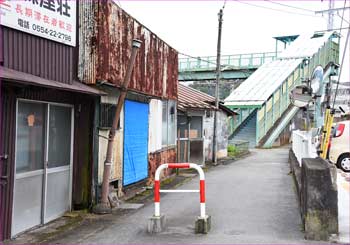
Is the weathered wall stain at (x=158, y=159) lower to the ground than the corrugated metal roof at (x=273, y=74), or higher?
lower

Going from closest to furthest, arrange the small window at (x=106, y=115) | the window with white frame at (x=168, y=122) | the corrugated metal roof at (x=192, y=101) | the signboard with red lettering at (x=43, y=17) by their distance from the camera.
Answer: the signboard with red lettering at (x=43, y=17) < the small window at (x=106, y=115) < the window with white frame at (x=168, y=122) < the corrugated metal roof at (x=192, y=101)

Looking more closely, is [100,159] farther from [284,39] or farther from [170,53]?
[284,39]

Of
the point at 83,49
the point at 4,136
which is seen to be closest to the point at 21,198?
the point at 4,136

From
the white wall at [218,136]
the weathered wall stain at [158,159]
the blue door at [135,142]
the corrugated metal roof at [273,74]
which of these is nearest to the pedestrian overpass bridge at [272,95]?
the corrugated metal roof at [273,74]

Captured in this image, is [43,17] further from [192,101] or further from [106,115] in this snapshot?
[192,101]

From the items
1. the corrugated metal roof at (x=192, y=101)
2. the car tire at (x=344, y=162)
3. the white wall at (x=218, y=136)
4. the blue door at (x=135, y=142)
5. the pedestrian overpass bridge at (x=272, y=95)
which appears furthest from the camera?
the pedestrian overpass bridge at (x=272, y=95)

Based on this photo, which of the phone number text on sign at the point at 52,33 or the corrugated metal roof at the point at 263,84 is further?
the corrugated metal roof at the point at 263,84

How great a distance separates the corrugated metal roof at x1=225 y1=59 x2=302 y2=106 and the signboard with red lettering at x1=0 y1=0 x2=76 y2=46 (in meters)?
24.5

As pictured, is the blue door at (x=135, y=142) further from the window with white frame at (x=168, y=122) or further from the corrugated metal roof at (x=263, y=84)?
the corrugated metal roof at (x=263, y=84)

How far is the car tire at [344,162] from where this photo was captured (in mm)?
16109

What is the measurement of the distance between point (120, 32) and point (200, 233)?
186 inches

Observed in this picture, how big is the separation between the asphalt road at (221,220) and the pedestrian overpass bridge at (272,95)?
19414 millimetres

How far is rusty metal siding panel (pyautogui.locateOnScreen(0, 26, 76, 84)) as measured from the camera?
6.23 meters

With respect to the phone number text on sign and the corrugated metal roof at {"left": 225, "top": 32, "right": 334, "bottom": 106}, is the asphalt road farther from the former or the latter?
the corrugated metal roof at {"left": 225, "top": 32, "right": 334, "bottom": 106}
